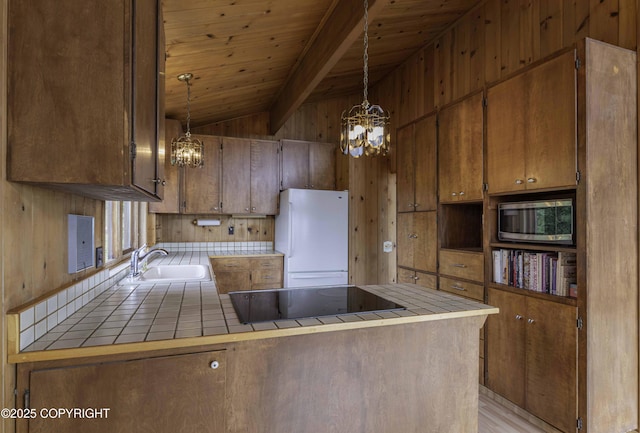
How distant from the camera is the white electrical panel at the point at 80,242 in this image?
4.83ft

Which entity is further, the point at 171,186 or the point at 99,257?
the point at 171,186

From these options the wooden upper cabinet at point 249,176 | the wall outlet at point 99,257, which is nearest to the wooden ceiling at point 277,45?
the wooden upper cabinet at point 249,176

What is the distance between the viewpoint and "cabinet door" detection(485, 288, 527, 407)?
7.36 ft

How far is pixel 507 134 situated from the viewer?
2348 millimetres

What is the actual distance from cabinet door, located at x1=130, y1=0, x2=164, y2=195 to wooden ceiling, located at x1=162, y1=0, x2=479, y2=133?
1.84 feet

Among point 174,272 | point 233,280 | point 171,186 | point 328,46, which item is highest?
point 328,46

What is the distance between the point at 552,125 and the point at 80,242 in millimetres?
2623

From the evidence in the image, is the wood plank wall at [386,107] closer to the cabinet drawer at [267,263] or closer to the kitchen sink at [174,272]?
the cabinet drawer at [267,263]

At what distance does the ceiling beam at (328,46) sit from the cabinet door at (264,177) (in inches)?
29.4

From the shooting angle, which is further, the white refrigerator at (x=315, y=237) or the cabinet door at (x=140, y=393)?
the white refrigerator at (x=315, y=237)

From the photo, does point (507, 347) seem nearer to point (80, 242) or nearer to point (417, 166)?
point (417, 166)

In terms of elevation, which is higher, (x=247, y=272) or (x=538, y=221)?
(x=538, y=221)

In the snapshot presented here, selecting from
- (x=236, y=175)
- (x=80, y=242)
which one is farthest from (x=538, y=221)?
(x=236, y=175)

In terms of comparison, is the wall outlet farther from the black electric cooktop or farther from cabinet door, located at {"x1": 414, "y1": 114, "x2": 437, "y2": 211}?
cabinet door, located at {"x1": 414, "y1": 114, "x2": 437, "y2": 211}
